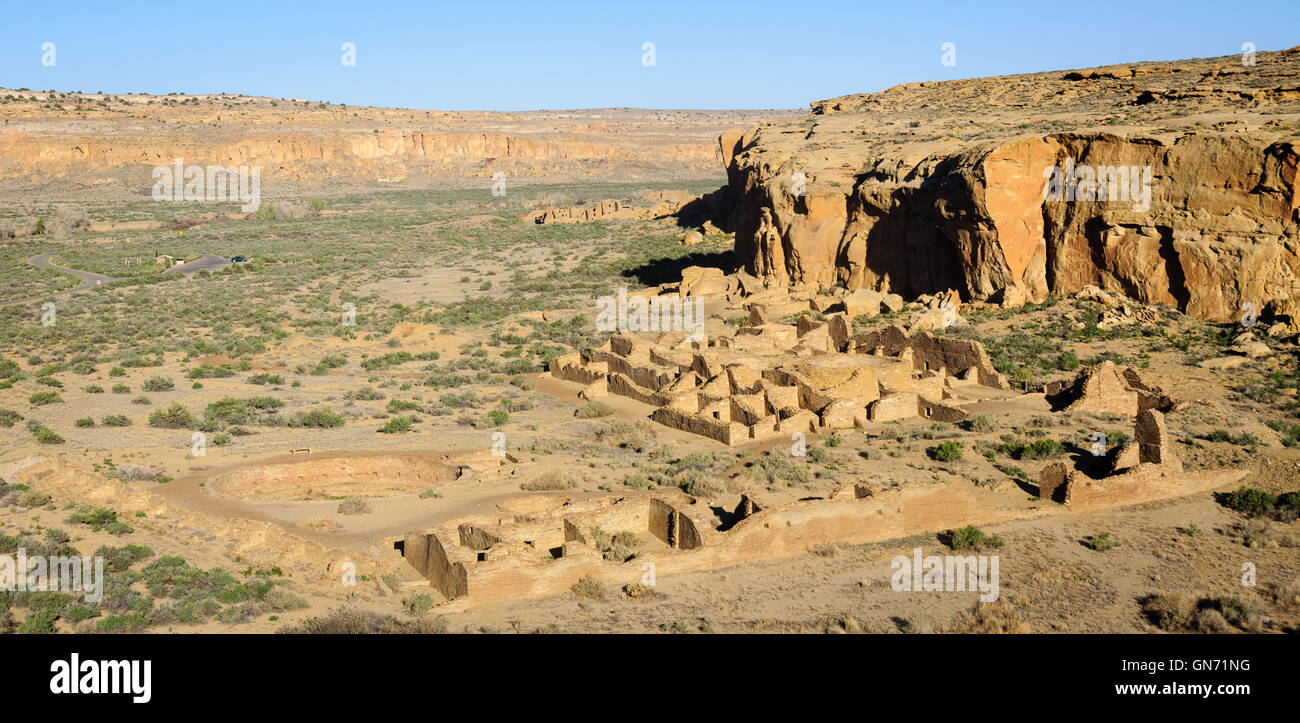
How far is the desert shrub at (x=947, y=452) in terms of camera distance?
20.8 m

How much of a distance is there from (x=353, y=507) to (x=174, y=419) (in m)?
8.90

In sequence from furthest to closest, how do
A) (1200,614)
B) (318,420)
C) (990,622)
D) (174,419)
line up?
(318,420) → (174,419) → (1200,614) → (990,622)

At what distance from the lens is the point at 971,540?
16375mm

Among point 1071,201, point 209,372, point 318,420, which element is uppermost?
point 1071,201

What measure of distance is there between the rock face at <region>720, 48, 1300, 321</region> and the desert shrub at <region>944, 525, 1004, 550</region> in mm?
17553

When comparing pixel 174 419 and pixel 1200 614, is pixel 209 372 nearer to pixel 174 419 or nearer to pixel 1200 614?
pixel 174 419

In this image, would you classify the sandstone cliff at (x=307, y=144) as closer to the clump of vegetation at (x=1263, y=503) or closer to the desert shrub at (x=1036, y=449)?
the desert shrub at (x=1036, y=449)

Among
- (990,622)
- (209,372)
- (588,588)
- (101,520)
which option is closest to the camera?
(990,622)

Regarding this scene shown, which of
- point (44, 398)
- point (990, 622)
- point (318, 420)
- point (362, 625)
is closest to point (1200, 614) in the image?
point (990, 622)

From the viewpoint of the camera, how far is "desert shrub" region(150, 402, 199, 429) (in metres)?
24.4

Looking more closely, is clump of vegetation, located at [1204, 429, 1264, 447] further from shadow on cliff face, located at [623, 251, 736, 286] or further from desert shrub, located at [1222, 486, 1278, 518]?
shadow on cliff face, located at [623, 251, 736, 286]

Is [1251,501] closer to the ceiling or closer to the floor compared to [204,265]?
closer to the floor

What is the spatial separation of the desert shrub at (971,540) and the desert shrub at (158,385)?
2291 centimetres
